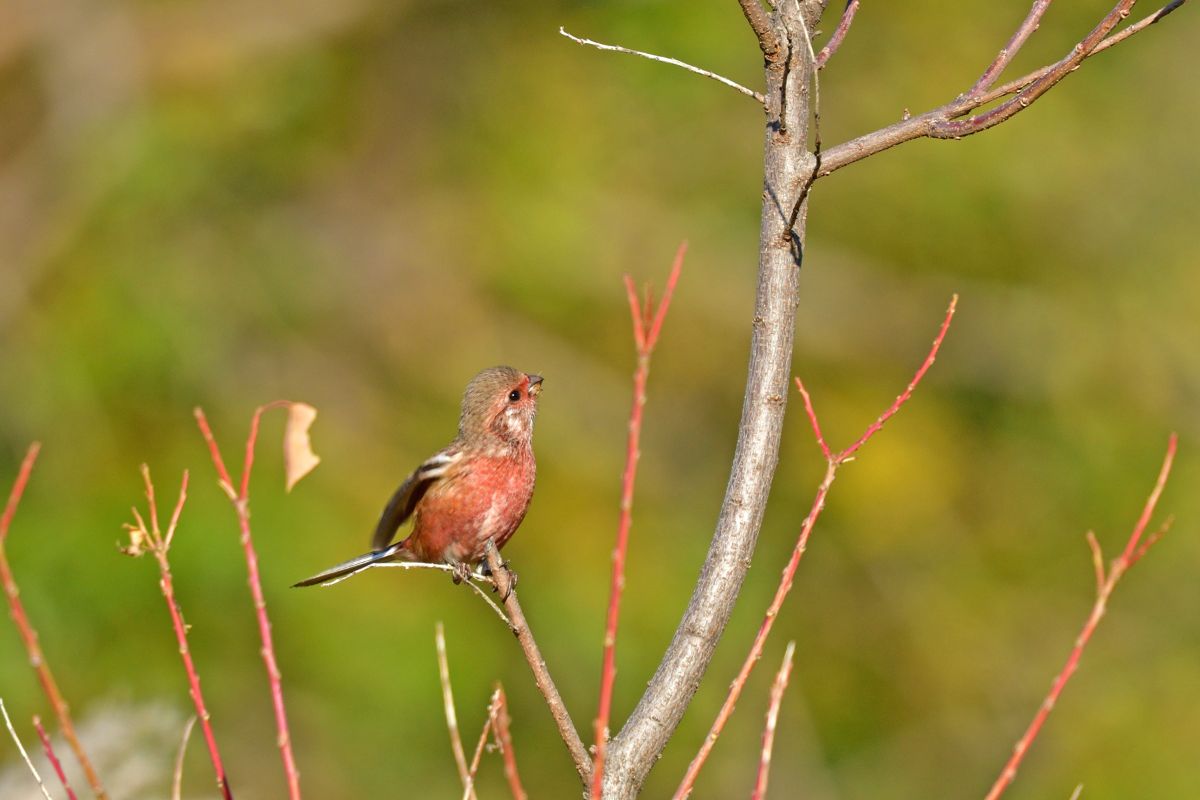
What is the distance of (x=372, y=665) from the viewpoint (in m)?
10.6

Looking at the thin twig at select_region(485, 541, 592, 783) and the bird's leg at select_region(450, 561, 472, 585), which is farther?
the bird's leg at select_region(450, 561, 472, 585)

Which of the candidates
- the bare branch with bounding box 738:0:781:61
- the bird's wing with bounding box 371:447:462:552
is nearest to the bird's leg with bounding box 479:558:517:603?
the bird's wing with bounding box 371:447:462:552

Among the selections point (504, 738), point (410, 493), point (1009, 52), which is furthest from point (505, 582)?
point (1009, 52)

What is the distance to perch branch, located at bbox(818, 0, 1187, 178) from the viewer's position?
308 cm

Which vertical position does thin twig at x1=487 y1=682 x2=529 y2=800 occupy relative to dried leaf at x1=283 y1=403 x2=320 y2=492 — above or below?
below

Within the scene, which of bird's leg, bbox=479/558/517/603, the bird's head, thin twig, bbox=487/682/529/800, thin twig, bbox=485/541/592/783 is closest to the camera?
thin twig, bbox=487/682/529/800

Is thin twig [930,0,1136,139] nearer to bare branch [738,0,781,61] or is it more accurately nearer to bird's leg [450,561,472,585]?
bare branch [738,0,781,61]

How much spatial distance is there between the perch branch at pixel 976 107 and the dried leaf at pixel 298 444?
1.22 m

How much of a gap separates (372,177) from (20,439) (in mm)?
4736

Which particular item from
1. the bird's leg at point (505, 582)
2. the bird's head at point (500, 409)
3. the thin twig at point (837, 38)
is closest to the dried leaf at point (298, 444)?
the bird's leg at point (505, 582)

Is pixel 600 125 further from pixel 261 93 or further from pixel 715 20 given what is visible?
pixel 261 93

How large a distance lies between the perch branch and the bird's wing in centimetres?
196

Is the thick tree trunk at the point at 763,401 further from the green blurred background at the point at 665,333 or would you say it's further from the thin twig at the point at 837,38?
the green blurred background at the point at 665,333

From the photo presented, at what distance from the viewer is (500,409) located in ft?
16.8
